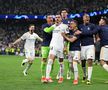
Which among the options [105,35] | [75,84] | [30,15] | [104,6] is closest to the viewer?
[75,84]

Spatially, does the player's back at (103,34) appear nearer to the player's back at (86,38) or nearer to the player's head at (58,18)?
the player's back at (86,38)

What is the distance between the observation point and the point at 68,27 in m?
15.1

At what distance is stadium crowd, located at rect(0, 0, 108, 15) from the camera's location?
54.4 metres

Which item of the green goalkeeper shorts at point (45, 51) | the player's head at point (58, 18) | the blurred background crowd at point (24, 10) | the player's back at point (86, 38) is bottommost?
the green goalkeeper shorts at point (45, 51)

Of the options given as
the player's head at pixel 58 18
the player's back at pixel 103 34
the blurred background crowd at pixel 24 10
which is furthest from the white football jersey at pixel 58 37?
the blurred background crowd at pixel 24 10

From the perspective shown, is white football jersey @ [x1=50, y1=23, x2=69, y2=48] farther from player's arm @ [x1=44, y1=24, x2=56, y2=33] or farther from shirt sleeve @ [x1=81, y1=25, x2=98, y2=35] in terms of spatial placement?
shirt sleeve @ [x1=81, y1=25, x2=98, y2=35]

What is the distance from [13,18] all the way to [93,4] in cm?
1100

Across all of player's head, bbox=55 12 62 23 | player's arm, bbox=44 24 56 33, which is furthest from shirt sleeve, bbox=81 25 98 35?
player's arm, bbox=44 24 56 33

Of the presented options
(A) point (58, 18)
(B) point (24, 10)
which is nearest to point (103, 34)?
(A) point (58, 18)

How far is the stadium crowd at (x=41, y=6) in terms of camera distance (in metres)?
54.4

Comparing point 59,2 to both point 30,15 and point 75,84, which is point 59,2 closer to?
point 30,15

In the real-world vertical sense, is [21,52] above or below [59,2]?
below

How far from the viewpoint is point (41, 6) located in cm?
5697

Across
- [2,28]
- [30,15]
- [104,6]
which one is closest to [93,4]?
[104,6]
